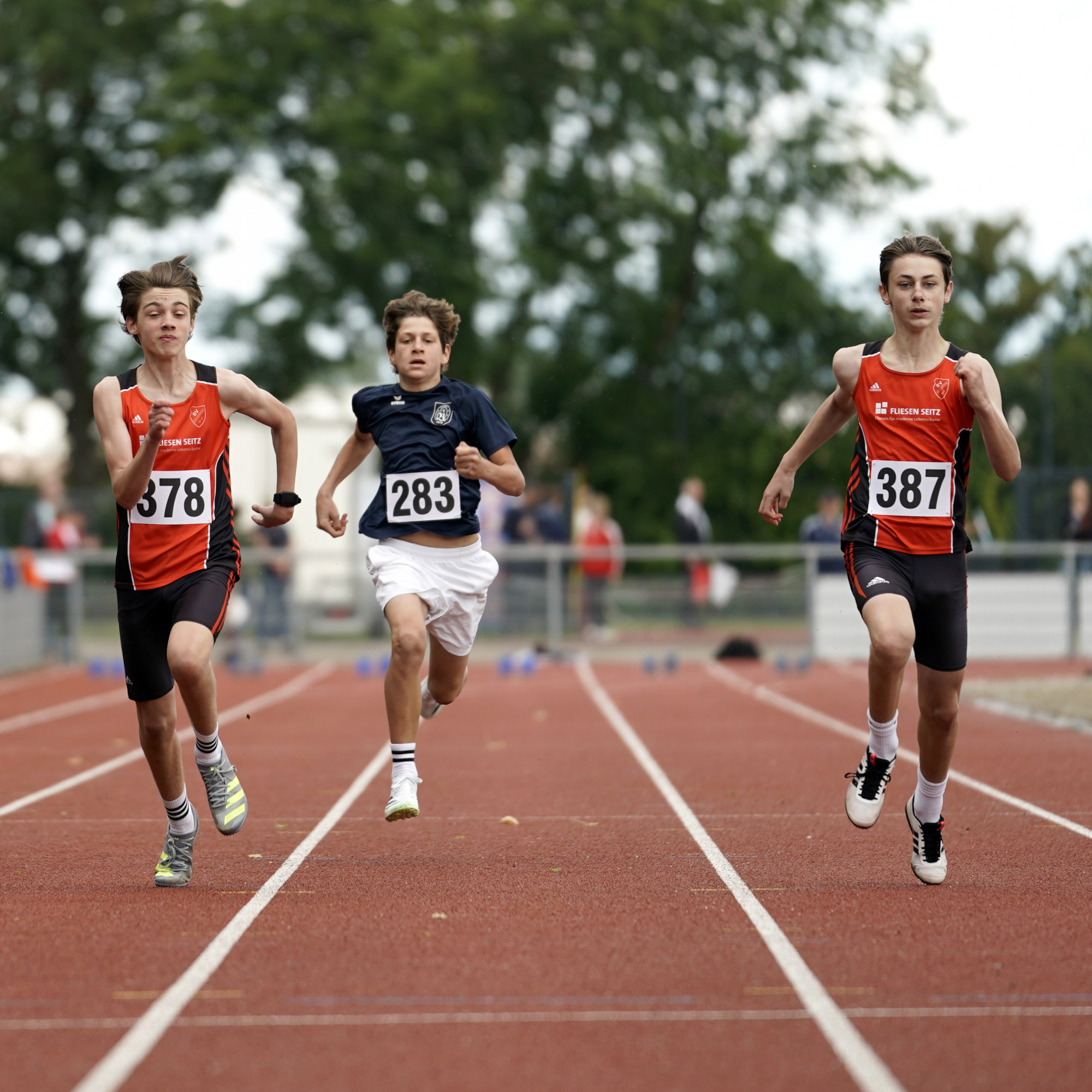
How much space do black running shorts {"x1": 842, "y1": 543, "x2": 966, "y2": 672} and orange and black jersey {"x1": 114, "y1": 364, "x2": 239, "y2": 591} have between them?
2.34 metres

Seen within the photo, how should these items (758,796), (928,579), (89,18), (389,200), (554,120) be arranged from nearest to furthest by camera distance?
(928,579) → (758,796) → (389,200) → (554,120) → (89,18)

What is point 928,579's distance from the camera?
5941 millimetres

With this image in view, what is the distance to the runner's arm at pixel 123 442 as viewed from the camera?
5.53 meters

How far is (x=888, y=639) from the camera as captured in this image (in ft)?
18.9

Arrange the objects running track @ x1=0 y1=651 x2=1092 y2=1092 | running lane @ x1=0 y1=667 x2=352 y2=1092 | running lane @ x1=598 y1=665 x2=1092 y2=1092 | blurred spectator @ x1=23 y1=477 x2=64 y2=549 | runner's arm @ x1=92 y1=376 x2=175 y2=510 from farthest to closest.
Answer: blurred spectator @ x1=23 y1=477 x2=64 y2=549 < runner's arm @ x1=92 y1=376 x2=175 y2=510 < running lane @ x1=0 y1=667 x2=352 y2=1092 < running lane @ x1=598 y1=665 x2=1092 y2=1092 < running track @ x1=0 y1=651 x2=1092 y2=1092

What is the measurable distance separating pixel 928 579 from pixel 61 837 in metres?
3.97

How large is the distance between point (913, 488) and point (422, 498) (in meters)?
2.00

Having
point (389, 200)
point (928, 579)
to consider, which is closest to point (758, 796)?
point (928, 579)

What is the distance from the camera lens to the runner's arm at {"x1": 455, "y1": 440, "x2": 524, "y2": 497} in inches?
255

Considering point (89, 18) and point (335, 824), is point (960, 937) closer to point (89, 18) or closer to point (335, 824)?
point (335, 824)

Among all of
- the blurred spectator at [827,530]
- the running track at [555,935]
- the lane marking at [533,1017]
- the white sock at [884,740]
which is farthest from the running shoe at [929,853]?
the blurred spectator at [827,530]

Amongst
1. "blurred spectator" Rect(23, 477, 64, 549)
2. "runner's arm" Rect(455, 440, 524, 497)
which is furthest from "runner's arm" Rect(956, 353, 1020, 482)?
"blurred spectator" Rect(23, 477, 64, 549)

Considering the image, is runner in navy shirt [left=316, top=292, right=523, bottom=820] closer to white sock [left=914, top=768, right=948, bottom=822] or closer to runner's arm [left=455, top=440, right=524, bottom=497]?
runner's arm [left=455, top=440, right=524, bottom=497]

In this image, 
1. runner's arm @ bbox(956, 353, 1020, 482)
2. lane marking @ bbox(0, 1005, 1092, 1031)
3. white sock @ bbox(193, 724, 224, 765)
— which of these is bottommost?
lane marking @ bbox(0, 1005, 1092, 1031)
